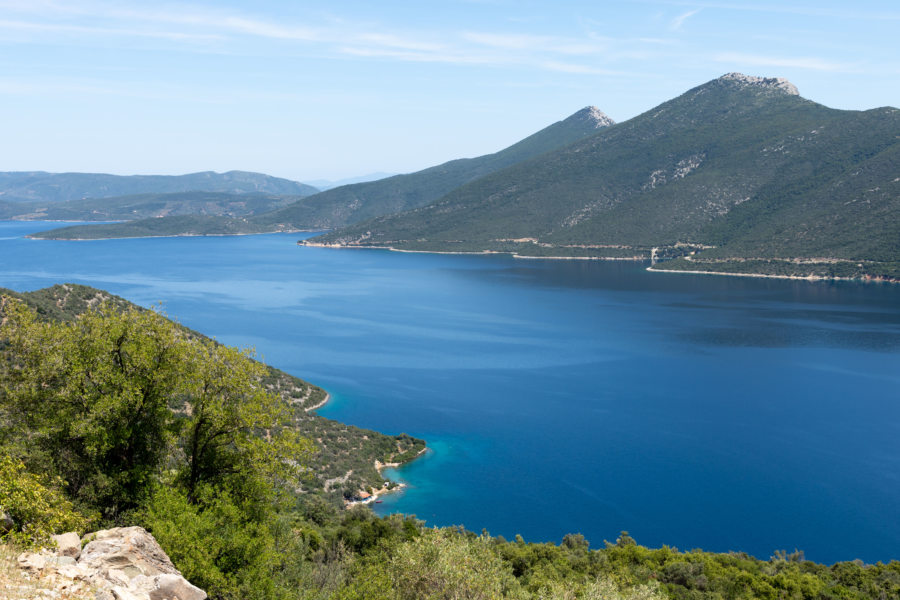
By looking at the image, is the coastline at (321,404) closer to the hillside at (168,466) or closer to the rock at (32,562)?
the hillside at (168,466)

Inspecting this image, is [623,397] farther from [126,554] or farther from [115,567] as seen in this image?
[115,567]

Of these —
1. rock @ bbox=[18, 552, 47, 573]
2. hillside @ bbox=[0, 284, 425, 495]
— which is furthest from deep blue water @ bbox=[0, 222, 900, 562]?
rock @ bbox=[18, 552, 47, 573]

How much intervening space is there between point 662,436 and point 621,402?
9.98 meters

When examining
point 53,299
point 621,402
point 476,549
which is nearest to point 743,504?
point 621,402

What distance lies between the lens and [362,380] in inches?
3093

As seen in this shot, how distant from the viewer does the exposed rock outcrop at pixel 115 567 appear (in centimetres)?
1179

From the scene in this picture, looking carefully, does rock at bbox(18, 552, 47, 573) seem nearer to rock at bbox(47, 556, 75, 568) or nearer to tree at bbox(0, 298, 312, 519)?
rock at bbox(47, 556, 75, 568)

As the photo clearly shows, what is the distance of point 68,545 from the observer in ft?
45.4

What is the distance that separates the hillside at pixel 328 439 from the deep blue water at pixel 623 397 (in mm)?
2563

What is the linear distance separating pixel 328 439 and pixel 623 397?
3448cm

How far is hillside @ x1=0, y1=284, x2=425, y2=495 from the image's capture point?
4822 cm

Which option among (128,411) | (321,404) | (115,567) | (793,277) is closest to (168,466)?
(128,411)

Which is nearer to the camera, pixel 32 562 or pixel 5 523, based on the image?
pixel 32 562

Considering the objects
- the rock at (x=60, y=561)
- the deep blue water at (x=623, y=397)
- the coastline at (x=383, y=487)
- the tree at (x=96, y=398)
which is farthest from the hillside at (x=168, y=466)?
the deep blue water at (x=623, y=397)
